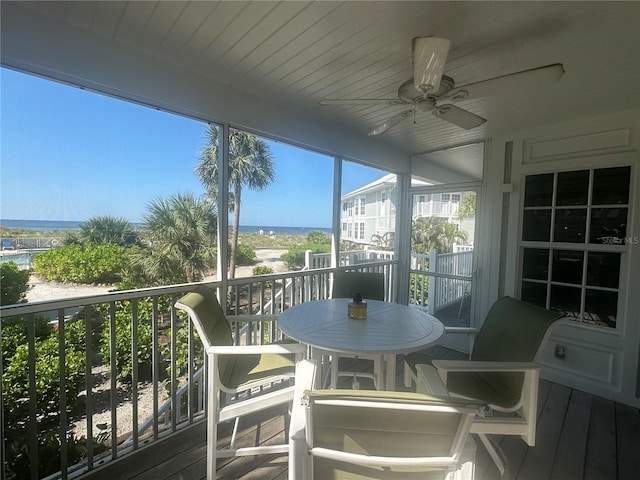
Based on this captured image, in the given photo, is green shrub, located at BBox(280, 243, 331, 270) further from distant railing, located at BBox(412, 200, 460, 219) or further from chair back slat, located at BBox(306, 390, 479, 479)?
chair back slat, located at BBox(306, 390, 479, 479)

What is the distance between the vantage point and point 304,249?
5.08m

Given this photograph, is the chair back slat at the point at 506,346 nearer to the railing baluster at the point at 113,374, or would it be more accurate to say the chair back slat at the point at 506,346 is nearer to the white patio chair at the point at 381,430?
the white patio chair at the point at 381,430

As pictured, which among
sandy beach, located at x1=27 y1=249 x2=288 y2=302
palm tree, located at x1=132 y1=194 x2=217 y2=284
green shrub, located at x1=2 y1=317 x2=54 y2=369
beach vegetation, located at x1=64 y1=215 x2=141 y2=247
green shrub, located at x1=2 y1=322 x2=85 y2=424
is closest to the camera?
sandy beach, located at x1=27 y1=249 x2=288 y2=302

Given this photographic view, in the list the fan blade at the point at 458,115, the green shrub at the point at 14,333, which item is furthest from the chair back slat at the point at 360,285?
the green shrub at the point at 14,333

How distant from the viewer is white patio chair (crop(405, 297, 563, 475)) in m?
1.41

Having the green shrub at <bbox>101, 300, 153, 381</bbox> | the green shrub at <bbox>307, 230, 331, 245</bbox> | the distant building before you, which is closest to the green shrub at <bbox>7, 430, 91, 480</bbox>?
the green shrub at <bbox>101, 300, 153, 381</bbox>

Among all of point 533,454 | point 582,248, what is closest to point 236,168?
point 533,454

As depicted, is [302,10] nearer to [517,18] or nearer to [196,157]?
[517,18]

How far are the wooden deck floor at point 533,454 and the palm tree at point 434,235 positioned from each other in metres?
1.95

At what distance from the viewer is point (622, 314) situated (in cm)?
257

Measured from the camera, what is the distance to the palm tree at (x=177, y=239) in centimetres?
304

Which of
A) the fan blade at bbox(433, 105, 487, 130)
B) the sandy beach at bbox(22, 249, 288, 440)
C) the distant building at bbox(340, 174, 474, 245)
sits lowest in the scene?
the sandy beach at bbox(22, 249, 288, 440)

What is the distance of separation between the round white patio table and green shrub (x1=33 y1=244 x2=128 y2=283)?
1.56 meters

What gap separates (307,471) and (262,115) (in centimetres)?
248
